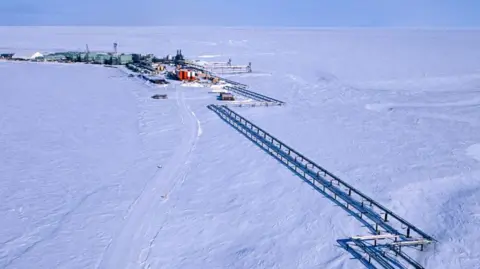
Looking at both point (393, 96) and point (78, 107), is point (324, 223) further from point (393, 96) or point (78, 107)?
point (393, 96)

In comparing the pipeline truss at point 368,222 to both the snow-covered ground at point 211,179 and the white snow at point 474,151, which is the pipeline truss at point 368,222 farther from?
the white snow at point 474,151

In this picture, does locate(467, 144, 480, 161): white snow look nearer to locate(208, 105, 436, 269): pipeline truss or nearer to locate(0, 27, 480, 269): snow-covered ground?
locate(0, 27, 480, 269): snow-covered ground

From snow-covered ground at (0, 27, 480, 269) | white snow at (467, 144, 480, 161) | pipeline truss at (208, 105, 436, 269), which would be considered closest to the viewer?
pipeline truss at (208, 105, 436, 269)

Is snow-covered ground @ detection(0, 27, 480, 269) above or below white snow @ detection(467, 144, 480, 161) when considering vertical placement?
below

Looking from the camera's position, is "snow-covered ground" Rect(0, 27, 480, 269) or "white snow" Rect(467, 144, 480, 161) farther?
"white snow" Rect(467, 144, 480, 161)

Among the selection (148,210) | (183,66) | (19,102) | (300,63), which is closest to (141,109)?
(19,102)

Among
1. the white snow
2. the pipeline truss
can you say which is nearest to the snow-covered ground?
the white snow

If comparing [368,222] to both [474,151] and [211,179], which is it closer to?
[211,179]
